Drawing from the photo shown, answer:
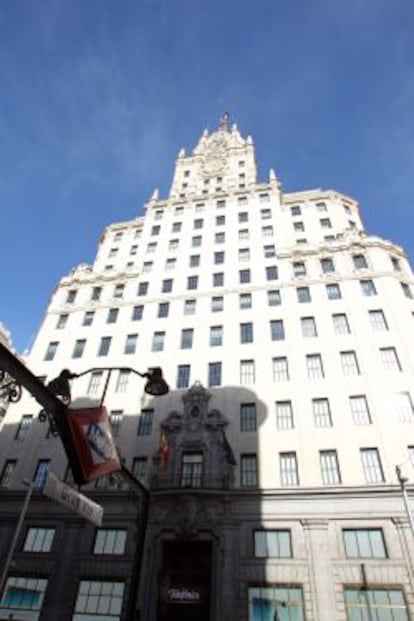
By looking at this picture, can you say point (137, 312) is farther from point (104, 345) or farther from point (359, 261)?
point (359, 261)

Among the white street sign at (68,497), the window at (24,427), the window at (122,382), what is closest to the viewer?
the white street sign at (68,497)

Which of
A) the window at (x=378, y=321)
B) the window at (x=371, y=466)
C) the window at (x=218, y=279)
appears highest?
the window at (x=218, y=279)

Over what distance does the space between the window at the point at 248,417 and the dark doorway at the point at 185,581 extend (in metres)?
7.90

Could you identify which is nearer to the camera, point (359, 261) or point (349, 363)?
point (349, 363)

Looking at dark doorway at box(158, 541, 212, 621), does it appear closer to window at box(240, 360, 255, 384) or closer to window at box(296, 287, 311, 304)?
window at box(240, 360, 255, 384)

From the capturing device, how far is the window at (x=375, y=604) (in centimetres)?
2158

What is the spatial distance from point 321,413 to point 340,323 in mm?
8595

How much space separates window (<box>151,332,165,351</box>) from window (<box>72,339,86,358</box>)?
22.6 ft

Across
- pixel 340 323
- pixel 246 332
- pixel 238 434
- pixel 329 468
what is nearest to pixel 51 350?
pixel 246 332

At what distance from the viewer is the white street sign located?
833cm

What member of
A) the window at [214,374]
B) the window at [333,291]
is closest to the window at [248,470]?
the window at [214,374]

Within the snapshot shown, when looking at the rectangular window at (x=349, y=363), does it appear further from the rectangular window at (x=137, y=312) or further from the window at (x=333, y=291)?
the rectangular window at (x=137, y=312)

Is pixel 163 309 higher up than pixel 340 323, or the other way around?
pixel 163 309

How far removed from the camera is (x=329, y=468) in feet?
89.8
